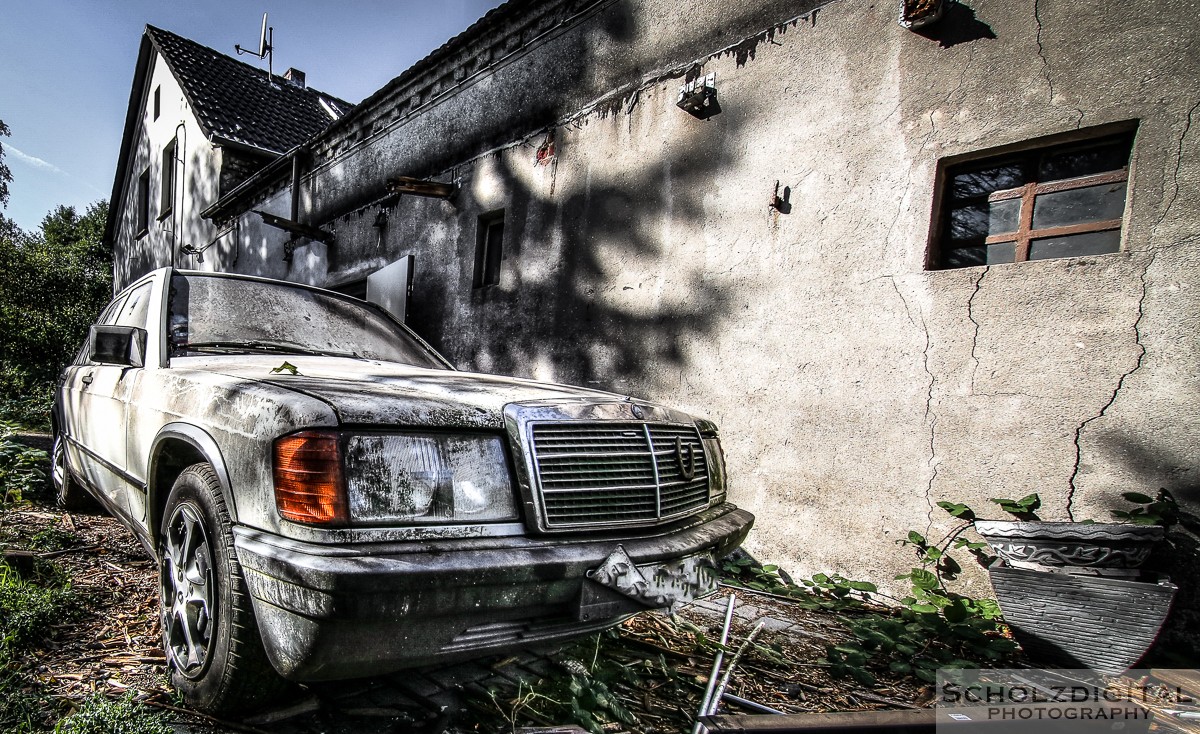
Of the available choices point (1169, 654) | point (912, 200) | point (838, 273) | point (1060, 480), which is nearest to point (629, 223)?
point (838, 273)

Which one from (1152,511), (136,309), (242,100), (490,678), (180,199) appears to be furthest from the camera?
(180,199)

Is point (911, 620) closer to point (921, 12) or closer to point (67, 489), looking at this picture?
point (921, 12)

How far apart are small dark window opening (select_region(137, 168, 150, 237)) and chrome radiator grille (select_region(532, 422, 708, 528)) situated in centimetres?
1917

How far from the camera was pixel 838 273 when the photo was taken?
3.63 m

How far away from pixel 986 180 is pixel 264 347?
384 cm

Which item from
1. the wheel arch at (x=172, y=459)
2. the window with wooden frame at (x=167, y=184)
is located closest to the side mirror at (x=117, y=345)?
the wheel arch at (x=172, y=459)

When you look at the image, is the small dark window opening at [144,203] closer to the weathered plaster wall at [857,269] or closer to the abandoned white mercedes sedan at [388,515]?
the weathered plaster wall at [857,269]

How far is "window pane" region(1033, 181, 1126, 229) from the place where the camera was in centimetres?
296

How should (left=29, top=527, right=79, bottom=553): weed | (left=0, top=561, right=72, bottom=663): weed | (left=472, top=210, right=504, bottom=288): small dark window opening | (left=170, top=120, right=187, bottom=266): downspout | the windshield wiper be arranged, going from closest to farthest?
(left=0, top=561, right=72, bottom=663): weed, the windshield wiper, (left=29, top=527, right=79, bottom=553): weed, (left=472, top=210, right=504, bottom=288): small dark window opening, (left=170, top=120, right=187, bottom=266): downspout

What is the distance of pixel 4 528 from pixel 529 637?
377 centimetres

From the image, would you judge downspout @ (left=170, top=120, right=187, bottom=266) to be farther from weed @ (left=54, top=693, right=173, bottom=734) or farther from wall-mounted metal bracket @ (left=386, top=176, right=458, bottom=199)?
weed @ (left=54, top=693, right=173, bottom=734)

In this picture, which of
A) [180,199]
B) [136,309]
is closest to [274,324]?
[136,309]

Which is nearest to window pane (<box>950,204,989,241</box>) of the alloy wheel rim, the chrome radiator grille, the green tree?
the chrome radiator grille

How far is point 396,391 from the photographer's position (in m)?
1.73
